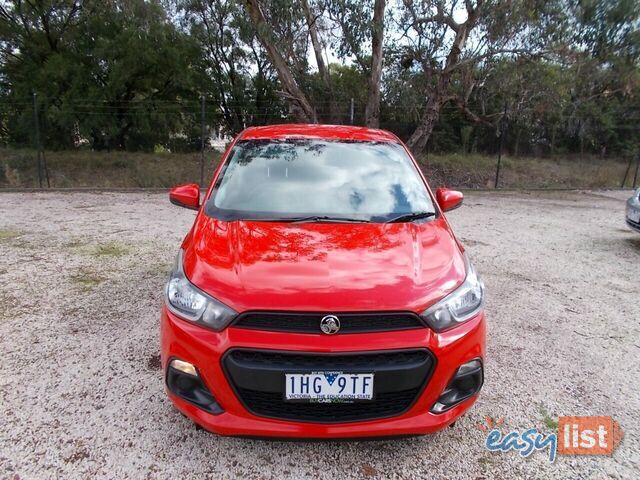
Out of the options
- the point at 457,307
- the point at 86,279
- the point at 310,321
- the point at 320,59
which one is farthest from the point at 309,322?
the point at 320,59

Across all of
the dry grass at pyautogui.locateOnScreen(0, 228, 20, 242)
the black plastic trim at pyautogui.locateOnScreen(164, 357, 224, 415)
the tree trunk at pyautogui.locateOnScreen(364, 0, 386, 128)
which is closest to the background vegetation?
the tree trunk at pyautogui.locateOnScreen(364, 0, 386, 128)

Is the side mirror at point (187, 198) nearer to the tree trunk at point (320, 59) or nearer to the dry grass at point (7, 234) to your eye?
the dry grass at point (7, 234)

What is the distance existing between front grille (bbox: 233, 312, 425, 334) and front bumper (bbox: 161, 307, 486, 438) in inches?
1.0

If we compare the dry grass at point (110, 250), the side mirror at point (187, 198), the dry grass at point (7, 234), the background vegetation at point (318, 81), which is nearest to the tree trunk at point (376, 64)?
the background vegetation at point (318, 81)

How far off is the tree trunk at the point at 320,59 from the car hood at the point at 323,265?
11.4 meters

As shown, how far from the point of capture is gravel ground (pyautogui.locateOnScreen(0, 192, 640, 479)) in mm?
2117

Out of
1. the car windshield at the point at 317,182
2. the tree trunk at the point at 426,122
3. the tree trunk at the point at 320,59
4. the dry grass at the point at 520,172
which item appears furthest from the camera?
the dry grass at the point at 520,172

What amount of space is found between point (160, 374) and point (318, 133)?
2.11 meters

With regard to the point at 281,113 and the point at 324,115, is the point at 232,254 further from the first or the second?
the point at 281,113

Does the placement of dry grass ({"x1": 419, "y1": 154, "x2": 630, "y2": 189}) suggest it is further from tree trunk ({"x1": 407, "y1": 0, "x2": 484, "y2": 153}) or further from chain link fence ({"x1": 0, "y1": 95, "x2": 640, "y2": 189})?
tree trunk ({"x1": 407, "y1": 0, "x2": 484, "y2": 153})

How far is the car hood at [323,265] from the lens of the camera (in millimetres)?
1900

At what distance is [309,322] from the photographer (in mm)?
1867

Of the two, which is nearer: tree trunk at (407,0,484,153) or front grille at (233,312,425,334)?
front grille at (233,312,425,334)

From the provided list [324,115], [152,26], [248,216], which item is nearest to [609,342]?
[248,216]
